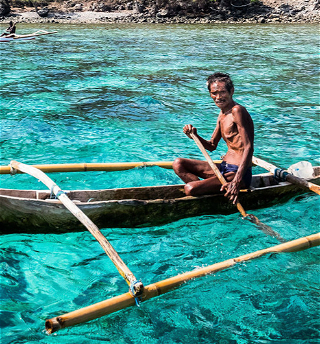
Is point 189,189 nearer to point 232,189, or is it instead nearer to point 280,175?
point 232,189

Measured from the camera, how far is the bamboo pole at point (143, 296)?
2805 mm

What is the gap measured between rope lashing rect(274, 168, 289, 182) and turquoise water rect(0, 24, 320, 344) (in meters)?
0.40

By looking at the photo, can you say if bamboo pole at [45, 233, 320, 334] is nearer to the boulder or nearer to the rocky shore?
the rocky shore

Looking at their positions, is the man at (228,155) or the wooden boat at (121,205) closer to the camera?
the wooden boat at (121,205)

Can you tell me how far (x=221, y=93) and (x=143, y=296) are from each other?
107 inches

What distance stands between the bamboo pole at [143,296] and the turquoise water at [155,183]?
360 mm

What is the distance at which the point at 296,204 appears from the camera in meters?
5.73

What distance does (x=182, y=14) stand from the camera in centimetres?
4025

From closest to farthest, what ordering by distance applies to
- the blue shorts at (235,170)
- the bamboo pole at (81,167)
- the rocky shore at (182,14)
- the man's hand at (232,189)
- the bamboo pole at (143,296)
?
the bamboo pole at (143,296)
the man's hand at (232,189)
the blue shorts at (235,170)
the bamboo pole at (81,167)
the rocky shore at (182,14)

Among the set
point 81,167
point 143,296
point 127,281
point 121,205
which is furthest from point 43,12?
point 143,296

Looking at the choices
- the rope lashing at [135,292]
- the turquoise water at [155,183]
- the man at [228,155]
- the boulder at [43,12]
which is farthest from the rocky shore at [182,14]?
the rope lashing at [135,292]

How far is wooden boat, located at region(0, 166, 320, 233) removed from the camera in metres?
4.32

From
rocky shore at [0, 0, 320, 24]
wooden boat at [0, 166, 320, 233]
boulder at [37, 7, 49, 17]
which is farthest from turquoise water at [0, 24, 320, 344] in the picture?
boulder at [37, 7, 49, 17]

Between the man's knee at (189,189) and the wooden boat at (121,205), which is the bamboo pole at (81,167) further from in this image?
the man's knee at (189,189)
